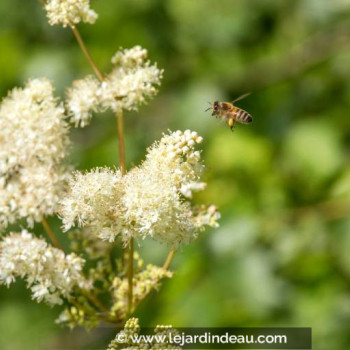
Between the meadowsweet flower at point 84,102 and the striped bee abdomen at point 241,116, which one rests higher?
the striped bee abdomen at point 241,116

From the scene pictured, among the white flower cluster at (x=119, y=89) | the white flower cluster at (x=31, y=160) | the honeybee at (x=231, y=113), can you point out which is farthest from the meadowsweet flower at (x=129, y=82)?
the honeybee at (x=231, y=113)

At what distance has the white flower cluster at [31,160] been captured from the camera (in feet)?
5.02

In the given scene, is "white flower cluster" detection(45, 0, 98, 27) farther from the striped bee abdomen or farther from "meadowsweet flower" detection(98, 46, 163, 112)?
the striped bee abdomen

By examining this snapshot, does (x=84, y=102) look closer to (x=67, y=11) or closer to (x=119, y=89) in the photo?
(x=119, y=89)

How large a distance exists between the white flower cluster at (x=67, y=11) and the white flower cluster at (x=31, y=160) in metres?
0.19

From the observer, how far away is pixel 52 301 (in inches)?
59.9

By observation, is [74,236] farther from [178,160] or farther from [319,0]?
[319,0]

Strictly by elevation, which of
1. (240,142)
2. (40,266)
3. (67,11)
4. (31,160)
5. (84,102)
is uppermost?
(240,142)

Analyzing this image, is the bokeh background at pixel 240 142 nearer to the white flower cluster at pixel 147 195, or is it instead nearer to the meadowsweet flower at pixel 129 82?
the meadowsweet flower at pixel 129 82

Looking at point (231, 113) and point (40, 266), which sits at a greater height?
point (231, 113)

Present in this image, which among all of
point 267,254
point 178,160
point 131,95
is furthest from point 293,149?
point 178,160

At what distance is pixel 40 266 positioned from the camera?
1480 mm

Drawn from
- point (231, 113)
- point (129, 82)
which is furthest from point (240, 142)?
point (129, 82)

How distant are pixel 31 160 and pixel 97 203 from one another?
31 centimetres
